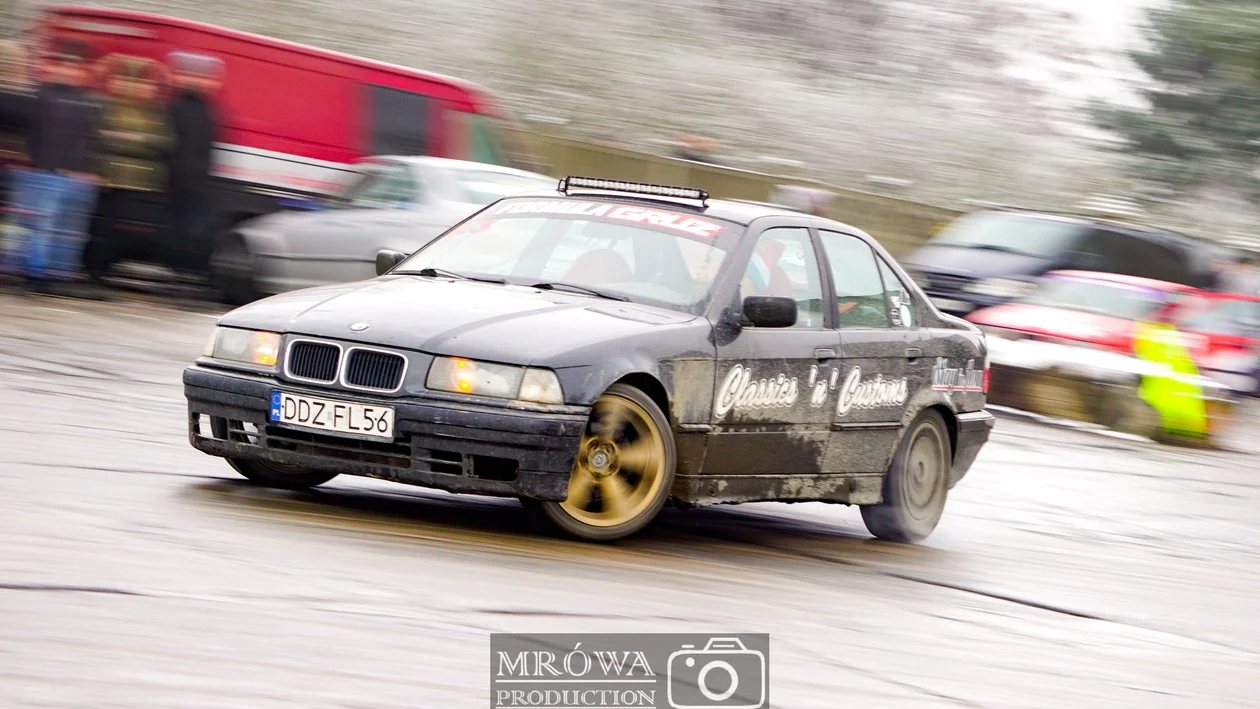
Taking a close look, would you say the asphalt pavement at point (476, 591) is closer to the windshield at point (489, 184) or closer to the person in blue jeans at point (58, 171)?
the person in blue jeans at point (58, 171)

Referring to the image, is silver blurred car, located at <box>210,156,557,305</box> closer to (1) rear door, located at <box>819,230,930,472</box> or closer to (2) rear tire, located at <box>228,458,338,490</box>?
(1) rear door, located at <box>819,230,930,472</box>

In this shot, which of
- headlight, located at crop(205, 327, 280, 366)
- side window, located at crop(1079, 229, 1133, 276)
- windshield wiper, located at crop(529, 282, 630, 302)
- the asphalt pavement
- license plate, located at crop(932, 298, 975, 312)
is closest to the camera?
the asphalt pavement

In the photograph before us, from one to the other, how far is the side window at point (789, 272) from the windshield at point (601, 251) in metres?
0.16

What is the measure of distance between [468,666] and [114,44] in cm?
1303

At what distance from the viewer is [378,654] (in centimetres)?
469

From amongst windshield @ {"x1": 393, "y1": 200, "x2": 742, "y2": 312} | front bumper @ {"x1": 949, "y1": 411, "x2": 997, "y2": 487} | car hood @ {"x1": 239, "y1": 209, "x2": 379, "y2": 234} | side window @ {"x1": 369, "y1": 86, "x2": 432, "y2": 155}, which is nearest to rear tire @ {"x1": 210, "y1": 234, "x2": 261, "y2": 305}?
car hood @ {"x1": 239, "y1": 209, "x2": 379, "y2": 234}

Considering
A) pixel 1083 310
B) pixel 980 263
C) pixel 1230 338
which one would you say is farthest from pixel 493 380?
pixel 1230 338

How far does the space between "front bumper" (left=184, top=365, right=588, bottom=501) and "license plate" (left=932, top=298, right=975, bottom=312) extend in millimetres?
14059

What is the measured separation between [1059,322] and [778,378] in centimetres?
1107

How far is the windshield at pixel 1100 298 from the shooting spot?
1862cm

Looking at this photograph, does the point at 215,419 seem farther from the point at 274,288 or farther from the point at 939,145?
the point at 939,145

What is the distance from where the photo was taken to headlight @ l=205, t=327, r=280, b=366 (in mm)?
6914

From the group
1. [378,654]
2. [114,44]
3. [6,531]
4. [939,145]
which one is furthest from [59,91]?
[939,145]

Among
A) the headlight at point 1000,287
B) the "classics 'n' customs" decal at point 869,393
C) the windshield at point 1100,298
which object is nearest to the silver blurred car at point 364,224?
the windshield at point 1100,298
